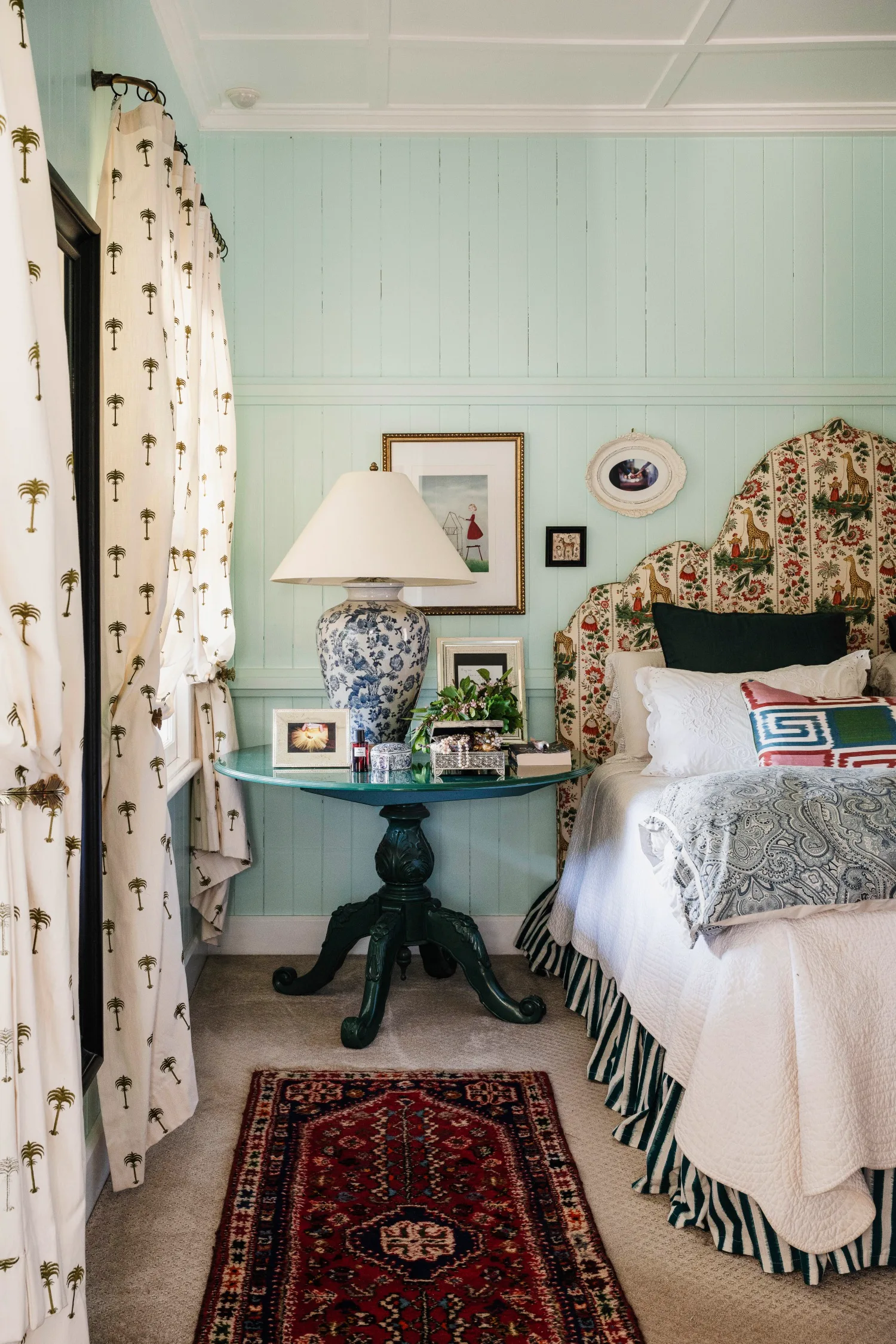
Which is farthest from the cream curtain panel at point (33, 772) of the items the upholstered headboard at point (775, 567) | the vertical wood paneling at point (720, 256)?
the vertical wood paneling at point (720, 256)

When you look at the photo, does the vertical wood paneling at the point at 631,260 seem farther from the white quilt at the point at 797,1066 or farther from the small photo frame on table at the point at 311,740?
the white quilt at the point at 797,1066

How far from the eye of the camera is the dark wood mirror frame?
6.43 ft

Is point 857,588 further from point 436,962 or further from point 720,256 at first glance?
point 436,962

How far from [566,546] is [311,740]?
1.16 m

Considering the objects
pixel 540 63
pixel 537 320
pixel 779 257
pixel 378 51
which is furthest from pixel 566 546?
pixel 378 51

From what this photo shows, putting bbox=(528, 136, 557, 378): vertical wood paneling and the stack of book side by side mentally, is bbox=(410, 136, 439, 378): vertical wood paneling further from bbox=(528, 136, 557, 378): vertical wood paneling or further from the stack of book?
the stack of book

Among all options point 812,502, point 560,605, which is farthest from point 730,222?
point 560,605

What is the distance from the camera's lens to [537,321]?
3.29 m

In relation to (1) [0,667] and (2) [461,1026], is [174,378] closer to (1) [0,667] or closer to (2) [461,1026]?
(1) [0,667]

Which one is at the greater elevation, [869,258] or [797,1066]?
[869,258]

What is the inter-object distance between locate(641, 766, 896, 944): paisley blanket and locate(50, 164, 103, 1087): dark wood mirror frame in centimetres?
115

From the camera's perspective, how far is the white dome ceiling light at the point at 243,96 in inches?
119

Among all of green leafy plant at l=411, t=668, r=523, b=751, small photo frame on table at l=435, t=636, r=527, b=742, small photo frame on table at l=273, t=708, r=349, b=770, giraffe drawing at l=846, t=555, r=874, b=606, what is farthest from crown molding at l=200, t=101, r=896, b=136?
small photo frame on table at l=273, t=708, r=349, b=770

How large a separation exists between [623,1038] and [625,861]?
0.42 metres
